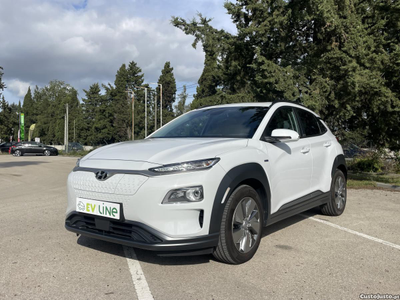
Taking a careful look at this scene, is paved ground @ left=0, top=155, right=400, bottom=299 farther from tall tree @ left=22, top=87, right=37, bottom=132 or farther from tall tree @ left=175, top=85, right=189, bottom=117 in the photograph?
tall tree @ left=22, top=87, right=37, bottom=132

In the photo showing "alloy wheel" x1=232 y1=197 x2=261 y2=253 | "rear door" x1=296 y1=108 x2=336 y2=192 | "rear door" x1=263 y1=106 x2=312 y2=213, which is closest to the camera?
"alloy wheel" x1=232 y1=197 x2=261 y2=253

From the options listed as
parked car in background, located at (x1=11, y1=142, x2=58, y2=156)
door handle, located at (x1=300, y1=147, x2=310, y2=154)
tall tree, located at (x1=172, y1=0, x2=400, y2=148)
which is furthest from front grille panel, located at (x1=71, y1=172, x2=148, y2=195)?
parked car in background, located at (x1=11, y1=142, x2=58, y2=156)

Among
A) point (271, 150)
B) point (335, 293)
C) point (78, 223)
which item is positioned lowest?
point (335, 293)

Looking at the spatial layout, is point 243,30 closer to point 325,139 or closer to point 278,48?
point 278,48

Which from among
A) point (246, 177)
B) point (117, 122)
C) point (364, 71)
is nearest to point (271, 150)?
point (246, 177)

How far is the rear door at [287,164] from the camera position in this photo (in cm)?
400

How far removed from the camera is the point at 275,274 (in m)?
3.27

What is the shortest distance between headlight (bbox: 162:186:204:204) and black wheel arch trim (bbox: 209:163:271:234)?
181 mm

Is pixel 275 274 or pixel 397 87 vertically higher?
pixel 397 87

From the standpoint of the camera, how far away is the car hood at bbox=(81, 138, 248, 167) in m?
3.21

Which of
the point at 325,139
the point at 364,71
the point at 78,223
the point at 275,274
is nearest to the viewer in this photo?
the point at 275,274

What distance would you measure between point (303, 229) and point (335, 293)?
2.02m

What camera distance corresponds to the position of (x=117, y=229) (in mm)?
3191

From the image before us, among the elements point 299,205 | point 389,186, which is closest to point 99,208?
point 299,205
